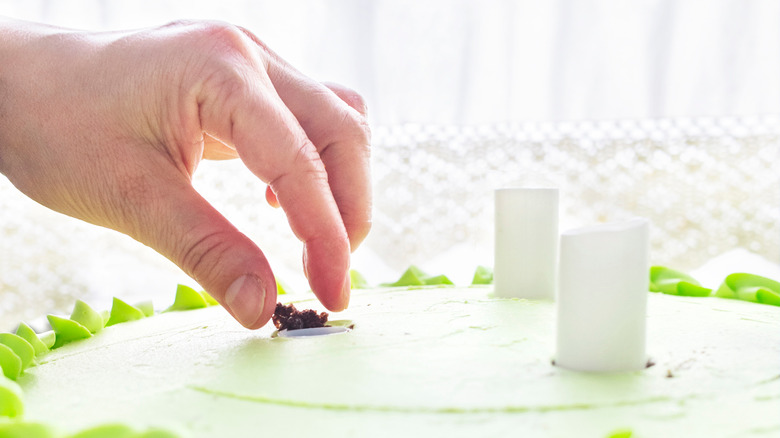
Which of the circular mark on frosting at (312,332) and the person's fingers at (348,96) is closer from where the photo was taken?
the circular mark on frosting at (312,332)

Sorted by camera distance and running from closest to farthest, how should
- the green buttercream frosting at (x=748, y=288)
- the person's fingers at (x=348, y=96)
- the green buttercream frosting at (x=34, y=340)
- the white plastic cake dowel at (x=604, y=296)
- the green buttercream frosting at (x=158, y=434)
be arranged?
1. the green buttercream frosting at (x=158, y=434)
2. the white plastic cake dowel at (x=604, y=296)
3. the green buttercream frosting at (x=34, y=340)
4. the green buttercream frosting at (x=748, y=288)
5. the person's fingers at (x=348, y=96)

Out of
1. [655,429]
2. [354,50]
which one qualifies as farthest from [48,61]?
[354,50]

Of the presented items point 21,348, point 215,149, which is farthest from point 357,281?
point 21,348

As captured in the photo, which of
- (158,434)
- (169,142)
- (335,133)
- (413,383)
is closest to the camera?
(158,434)

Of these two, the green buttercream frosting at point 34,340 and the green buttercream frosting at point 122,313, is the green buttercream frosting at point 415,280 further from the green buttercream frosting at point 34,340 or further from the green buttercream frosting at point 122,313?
the green buttercream frosting at point 34,340

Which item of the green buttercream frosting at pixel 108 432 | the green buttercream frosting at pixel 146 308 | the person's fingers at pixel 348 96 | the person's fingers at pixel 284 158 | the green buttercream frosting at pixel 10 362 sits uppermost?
the person's fingers at pixel 348 96

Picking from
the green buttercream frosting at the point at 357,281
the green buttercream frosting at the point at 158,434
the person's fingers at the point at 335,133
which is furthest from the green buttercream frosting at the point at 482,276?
the green buttercream frosting at the point at 158,434

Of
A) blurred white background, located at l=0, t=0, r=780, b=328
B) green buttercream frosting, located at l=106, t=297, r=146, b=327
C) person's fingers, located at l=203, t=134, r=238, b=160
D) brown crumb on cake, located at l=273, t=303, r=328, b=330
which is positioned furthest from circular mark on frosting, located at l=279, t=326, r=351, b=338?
blurred white background, located at l=0, t=0, r=780, b=328

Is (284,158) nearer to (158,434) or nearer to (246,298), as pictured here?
(246,298)
